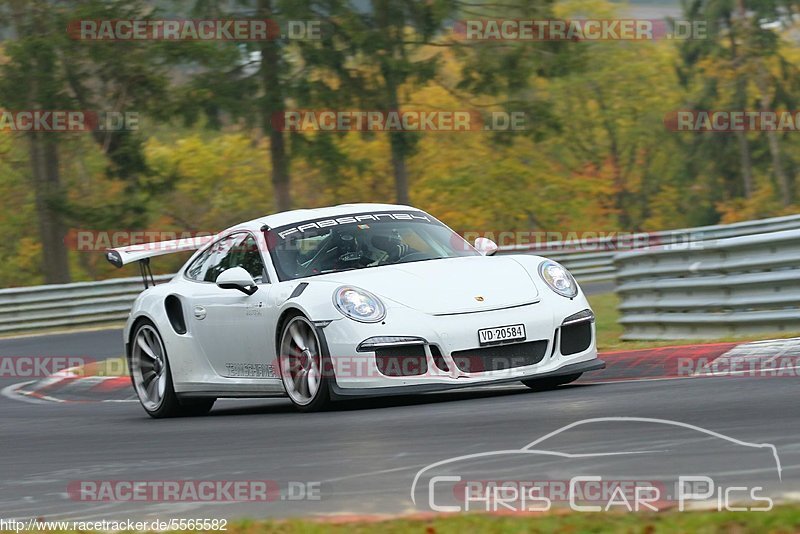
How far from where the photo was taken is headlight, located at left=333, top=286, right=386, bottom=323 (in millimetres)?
→ 8742

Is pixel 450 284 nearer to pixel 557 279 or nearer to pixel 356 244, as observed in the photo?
pixel 557 279

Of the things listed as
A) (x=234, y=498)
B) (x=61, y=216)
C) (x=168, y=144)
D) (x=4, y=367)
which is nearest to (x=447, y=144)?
(x=168, y=144)

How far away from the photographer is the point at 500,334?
868cm

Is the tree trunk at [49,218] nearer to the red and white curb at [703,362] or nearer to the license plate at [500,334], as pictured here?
the red and white curb at [703,362]

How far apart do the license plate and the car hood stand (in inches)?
5.9

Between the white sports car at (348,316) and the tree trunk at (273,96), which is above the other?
the tree trunk at (273,96)

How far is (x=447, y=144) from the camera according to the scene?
6072 cm

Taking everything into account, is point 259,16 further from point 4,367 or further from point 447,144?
point 447,144

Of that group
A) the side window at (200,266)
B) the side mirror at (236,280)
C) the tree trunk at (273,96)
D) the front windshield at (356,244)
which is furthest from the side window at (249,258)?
the tree trunk at (273,96)

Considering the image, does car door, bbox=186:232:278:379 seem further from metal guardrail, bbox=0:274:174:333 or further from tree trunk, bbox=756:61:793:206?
tree trunk, bbox=756:61:793:206

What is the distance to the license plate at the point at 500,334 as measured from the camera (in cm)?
865
